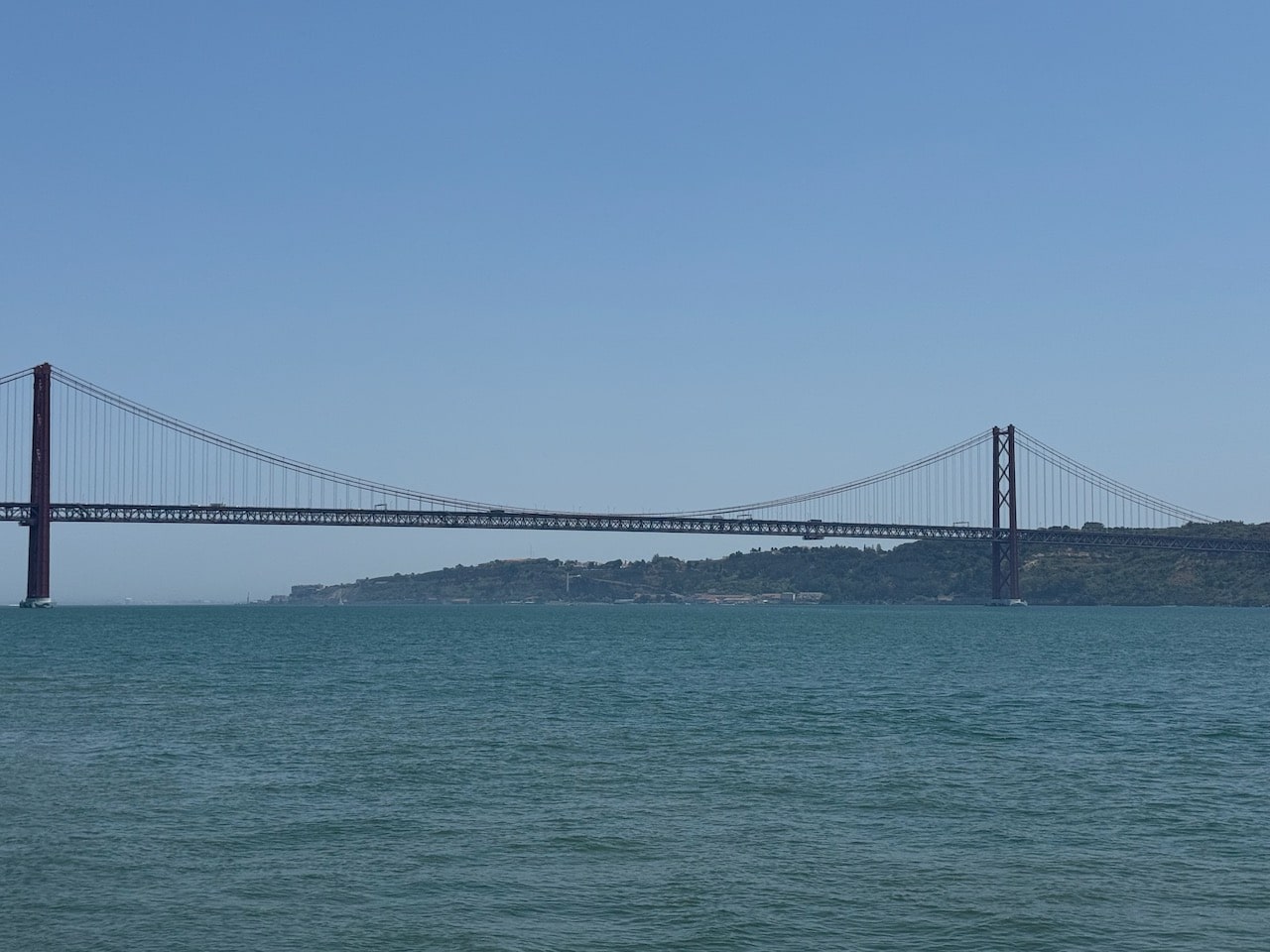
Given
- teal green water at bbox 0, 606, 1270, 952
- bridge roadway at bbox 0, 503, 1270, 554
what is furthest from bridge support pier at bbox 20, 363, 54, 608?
teal green water at bbox 0, 606, 1270, 952

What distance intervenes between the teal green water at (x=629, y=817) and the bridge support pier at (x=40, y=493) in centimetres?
5978

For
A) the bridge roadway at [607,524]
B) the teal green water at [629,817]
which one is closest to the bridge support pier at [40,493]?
the bridge roadway at [607,524]

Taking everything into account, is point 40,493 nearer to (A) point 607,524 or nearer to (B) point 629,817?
(A) point 607,524

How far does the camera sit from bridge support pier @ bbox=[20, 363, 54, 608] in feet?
306

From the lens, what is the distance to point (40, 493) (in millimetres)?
93312

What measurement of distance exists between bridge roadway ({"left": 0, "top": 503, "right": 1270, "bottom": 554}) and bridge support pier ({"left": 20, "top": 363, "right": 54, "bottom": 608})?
46.8 inches

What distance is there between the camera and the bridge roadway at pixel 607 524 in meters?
98.3

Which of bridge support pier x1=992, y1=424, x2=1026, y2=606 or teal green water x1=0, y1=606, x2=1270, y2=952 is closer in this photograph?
teal green water x1=0, y1=606, x2=1270, y2=952

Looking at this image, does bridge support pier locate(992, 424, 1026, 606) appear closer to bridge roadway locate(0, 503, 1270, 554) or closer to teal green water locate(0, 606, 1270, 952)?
bridge roadway locate(0, 503, 1270, 554)

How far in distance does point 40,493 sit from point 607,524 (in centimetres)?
4464

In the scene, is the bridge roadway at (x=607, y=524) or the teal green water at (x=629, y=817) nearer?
the teal green water at (x=629, y=817)

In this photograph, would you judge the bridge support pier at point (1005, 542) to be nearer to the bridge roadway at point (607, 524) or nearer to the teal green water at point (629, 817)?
the bridge roadway at point (607, 524)

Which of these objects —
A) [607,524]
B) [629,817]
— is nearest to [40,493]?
[607,524]

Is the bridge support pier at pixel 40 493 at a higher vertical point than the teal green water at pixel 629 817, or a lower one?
higher
